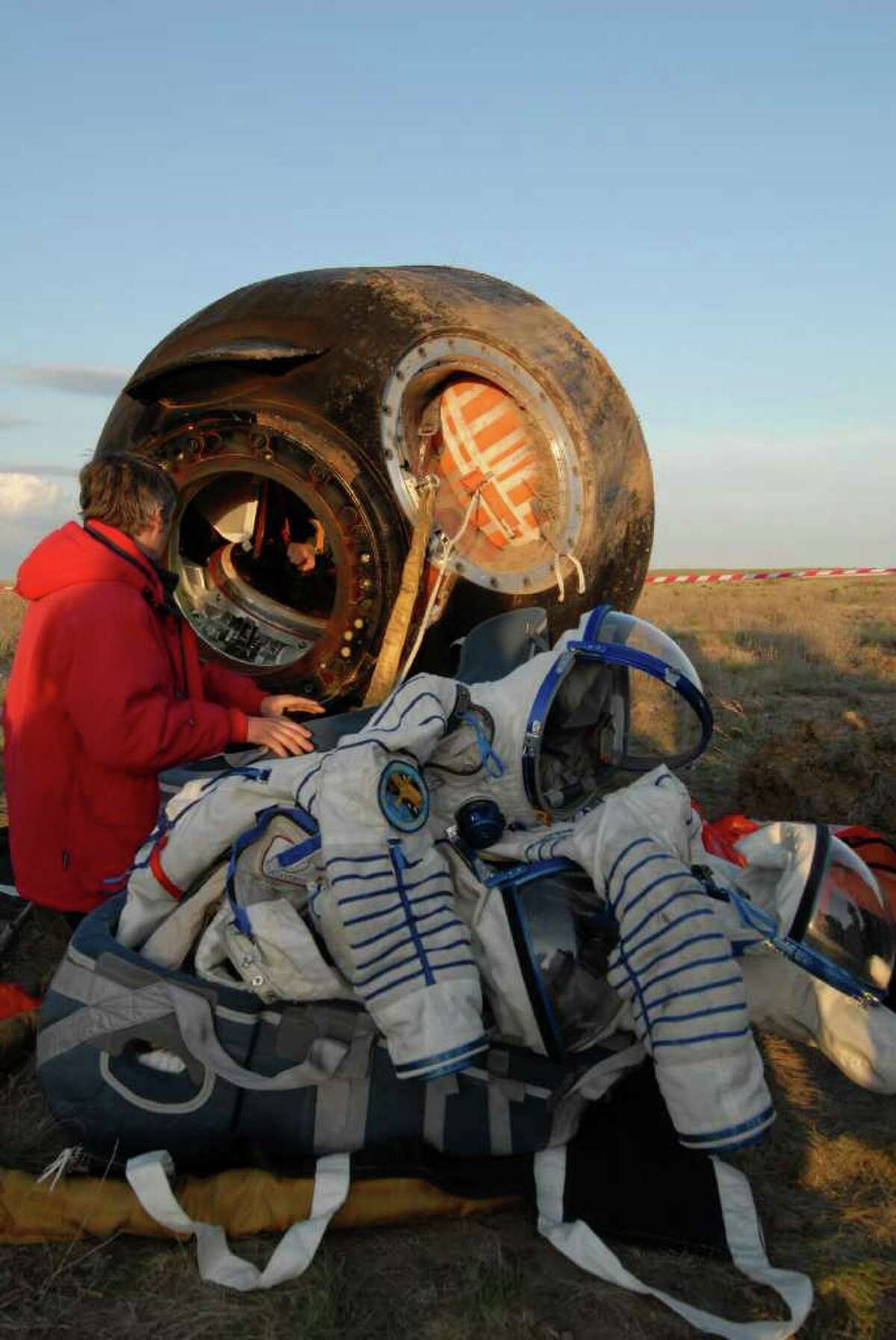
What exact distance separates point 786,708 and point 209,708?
6.40 metres

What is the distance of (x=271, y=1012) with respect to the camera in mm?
2674

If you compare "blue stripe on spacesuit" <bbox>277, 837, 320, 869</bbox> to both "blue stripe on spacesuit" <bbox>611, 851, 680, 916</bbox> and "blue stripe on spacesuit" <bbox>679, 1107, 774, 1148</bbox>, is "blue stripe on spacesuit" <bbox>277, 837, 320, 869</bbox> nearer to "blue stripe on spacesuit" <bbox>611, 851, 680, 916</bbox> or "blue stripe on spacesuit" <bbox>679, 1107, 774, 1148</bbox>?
"blue stripe on spacesuit" <bbox>611, 851, 680, 916</bbox>

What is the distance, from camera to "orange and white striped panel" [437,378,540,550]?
14.8 ft

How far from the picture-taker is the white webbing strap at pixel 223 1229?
230 centimetres

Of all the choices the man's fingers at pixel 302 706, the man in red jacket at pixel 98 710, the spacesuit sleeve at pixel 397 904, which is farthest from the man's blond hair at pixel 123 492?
the spacesuit sleeve at pixel 397 904

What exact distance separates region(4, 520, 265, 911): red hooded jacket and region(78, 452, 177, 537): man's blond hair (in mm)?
56

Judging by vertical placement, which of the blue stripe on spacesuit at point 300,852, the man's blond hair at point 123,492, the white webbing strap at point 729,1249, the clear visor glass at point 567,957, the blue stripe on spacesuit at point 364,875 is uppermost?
the man's blond hair at point 123,492

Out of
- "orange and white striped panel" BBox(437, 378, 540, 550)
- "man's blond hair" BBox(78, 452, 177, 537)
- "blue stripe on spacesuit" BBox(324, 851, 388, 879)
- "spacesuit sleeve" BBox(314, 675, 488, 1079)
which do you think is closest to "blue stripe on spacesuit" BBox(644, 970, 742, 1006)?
"spacesuit sleeve" BBox(314, 675, 488, 1079)

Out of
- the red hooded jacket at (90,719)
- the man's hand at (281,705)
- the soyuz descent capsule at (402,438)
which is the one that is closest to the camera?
the red hooded jacket at (90,719)

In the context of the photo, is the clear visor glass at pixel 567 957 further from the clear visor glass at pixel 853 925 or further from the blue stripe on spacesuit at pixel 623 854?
the clear visor glass at pixel 853 925

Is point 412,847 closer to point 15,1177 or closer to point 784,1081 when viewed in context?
point 15,1177

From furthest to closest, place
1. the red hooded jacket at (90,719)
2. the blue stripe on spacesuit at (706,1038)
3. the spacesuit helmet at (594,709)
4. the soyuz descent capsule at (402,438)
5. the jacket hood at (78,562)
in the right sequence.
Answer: the soyuz descent capsule at (402,438), the jacket hood at (78,562), the red hooded jacket at (90,719), the spacesuit helmet at (594,709), the blue stripe on spacesuit at (706,1038)

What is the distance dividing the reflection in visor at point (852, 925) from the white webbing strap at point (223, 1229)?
120 cm

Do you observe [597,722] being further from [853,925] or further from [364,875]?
[364,875]
